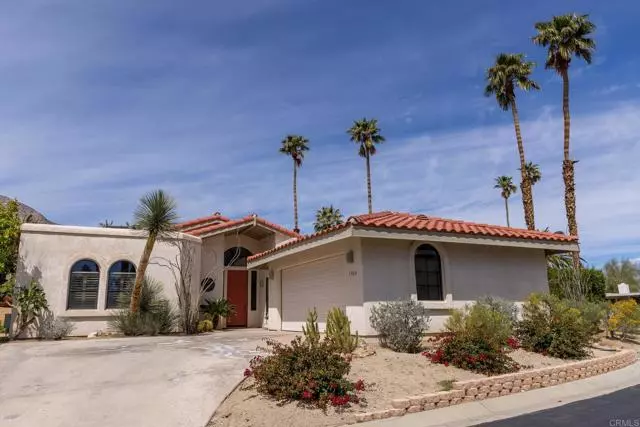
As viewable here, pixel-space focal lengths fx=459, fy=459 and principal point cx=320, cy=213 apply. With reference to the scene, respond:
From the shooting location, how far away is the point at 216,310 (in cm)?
1991

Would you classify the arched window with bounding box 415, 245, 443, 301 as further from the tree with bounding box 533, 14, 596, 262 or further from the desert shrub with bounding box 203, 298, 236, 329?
the tree with bounding box 533, 14, 596, 262

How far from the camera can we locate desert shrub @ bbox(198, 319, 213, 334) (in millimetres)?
18309

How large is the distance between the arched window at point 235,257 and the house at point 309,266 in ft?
0.16

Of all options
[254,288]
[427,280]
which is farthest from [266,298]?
[427,280]

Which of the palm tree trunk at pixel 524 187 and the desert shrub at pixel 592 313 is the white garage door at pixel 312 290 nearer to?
the desert shrub at pixel 592 313

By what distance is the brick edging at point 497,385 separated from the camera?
299 inches

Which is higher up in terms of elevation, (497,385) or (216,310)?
(216,310)

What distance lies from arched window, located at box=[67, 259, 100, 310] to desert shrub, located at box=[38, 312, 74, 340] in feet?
1.90

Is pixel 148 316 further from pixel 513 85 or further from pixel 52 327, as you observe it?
pixel 513 85

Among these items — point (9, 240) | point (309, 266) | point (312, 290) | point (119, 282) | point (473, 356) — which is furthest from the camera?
point (9, 240)

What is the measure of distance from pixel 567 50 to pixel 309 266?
65.7 feet

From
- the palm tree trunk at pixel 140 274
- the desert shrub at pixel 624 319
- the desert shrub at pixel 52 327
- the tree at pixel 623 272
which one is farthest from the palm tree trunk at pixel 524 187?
the tree at pixel 623 272

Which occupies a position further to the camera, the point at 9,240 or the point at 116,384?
the point at 9,240

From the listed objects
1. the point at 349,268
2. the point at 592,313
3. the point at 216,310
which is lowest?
the point at 592,313
